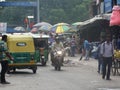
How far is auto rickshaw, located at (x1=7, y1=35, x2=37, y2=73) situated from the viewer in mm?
23516

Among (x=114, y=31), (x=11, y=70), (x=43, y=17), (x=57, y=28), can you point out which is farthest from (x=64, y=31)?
(x=43, y=17)

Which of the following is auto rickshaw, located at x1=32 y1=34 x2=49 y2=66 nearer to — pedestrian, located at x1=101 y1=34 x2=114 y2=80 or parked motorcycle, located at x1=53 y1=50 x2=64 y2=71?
parked motorcycle, located at x1=53 y1=50 x2=64 y2=71

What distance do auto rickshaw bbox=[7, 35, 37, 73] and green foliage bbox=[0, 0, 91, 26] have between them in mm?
59063

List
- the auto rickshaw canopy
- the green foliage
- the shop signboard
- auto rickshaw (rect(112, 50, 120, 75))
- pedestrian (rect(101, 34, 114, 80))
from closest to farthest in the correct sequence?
pedestrian (rect(101, 34, 114, 80)) < auto rickshaw (rect(112, 50, 120, 75)) < the auto rickshaw canopy < the shop signboard < the green foliage

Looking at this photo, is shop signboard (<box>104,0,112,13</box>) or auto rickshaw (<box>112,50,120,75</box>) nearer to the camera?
auto rickshaw (<box>112,50,120,75</box>)

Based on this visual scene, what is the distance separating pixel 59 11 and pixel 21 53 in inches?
2512

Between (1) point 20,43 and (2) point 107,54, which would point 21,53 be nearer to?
(1) point 20,43

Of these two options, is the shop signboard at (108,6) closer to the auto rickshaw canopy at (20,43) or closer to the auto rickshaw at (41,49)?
the auto rickshaw at (41,49)

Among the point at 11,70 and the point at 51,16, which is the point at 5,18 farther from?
the point at 11,70

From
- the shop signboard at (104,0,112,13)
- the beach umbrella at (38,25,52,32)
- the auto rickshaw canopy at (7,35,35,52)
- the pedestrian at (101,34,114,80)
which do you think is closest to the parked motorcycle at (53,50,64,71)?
the auto rickshaw canopy at (7,35,35,52)

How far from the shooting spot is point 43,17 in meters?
94.1

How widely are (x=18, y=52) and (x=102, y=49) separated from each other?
16.7 ft

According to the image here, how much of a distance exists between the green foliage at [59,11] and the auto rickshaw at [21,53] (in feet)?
194

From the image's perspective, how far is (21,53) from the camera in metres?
23.8
